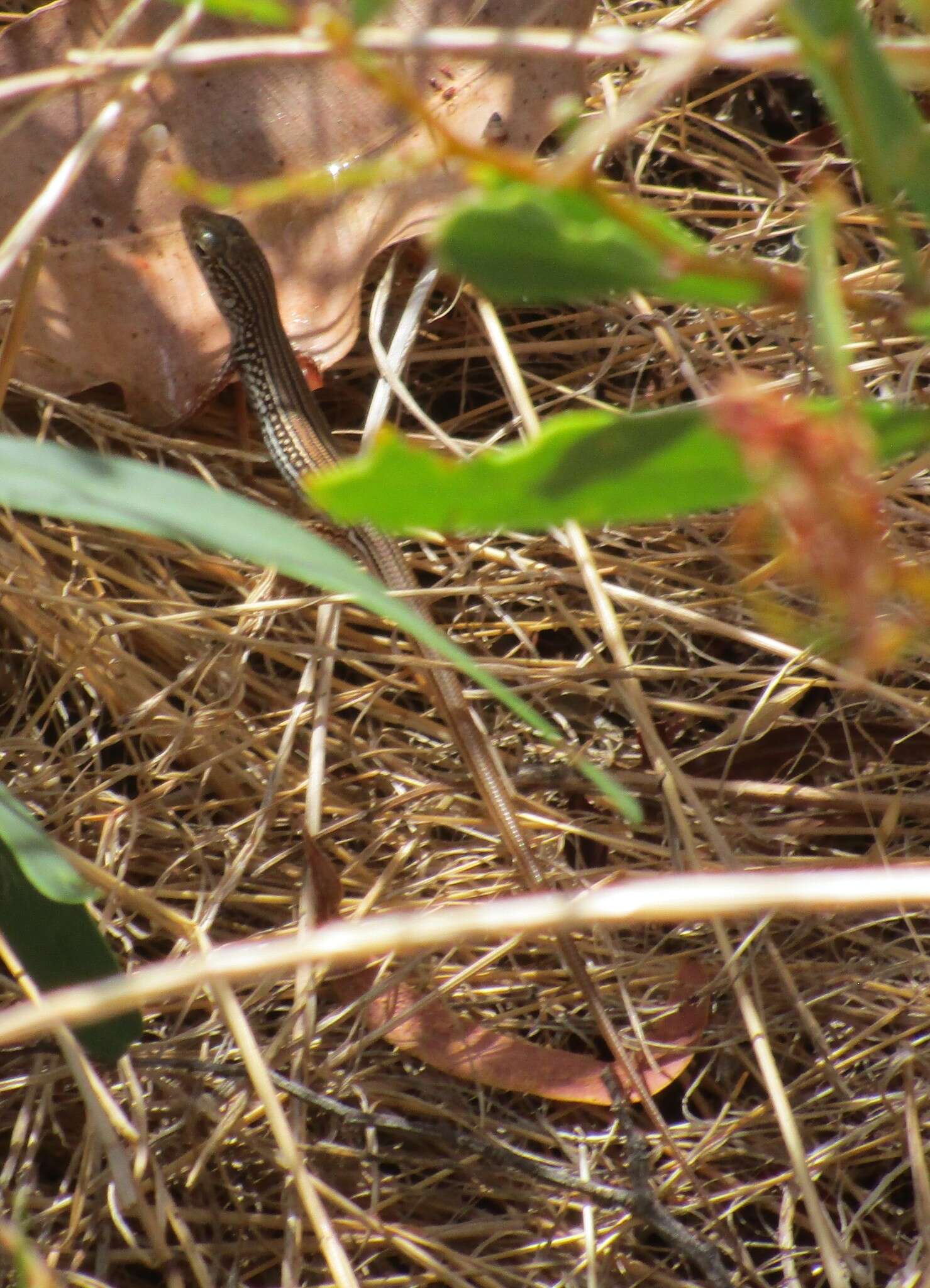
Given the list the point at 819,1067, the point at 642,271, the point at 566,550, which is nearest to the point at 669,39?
the point at 642,271

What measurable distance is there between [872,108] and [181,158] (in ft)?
4.82

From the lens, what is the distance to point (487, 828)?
165 cm

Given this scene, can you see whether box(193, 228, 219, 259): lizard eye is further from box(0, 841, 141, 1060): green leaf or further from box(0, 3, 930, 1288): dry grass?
box(0, 841, 141, 1060): green leaf

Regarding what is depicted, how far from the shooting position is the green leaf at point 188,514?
2.36ft

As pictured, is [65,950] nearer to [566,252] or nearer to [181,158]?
[566,252]

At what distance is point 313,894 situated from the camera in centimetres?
156

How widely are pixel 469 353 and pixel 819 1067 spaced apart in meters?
1.15

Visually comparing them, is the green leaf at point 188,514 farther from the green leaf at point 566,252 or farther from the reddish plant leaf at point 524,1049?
the reddish plant leaf at point 524,1049

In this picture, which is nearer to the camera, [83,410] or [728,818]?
[728,818]

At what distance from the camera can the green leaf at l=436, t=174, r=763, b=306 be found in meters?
0.49

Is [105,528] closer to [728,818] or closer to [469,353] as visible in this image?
[469,353]

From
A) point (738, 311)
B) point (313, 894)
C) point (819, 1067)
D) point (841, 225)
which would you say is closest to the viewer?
point (819, 1067)

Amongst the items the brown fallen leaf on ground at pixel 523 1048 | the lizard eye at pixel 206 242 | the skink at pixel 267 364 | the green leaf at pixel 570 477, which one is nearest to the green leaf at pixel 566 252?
the green leaf at pixel 570 477

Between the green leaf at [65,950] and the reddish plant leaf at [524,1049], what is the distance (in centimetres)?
39
